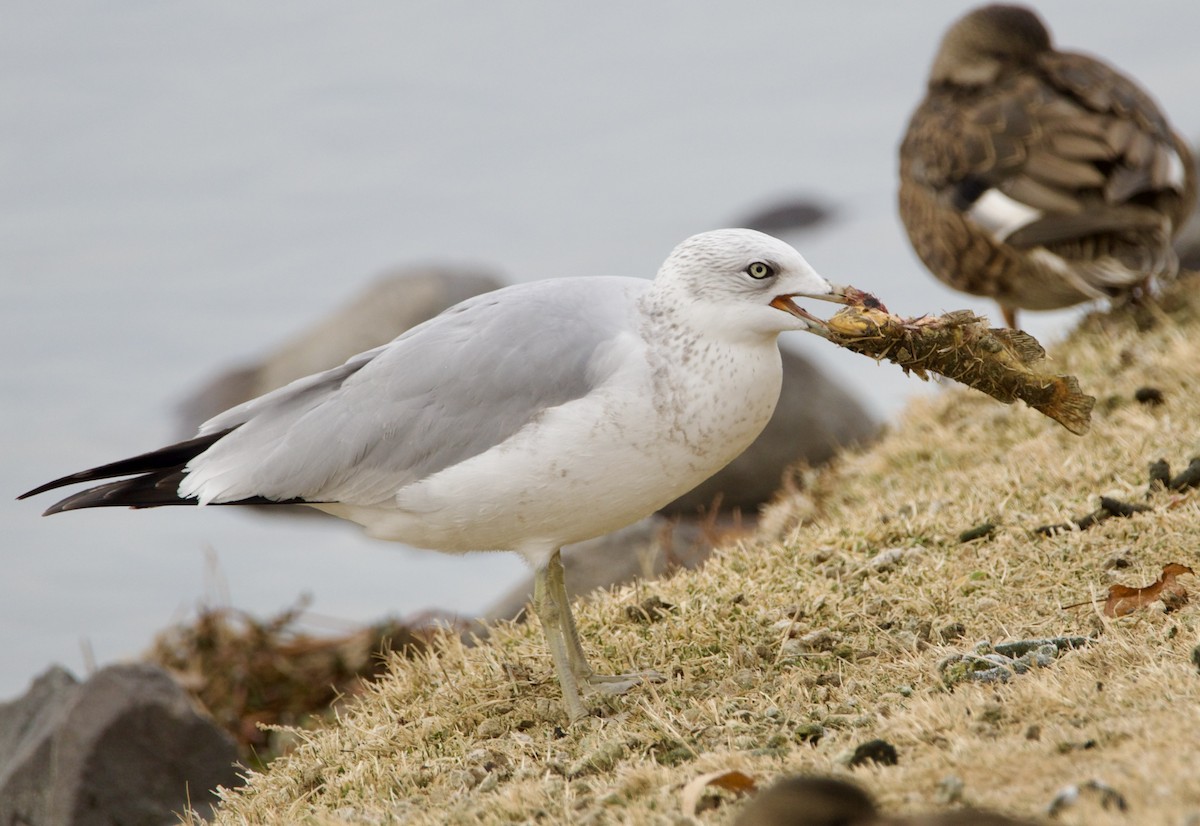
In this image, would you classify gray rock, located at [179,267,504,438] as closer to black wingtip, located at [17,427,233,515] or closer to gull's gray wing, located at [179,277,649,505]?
black wingtip, located at [17,427,233,515]

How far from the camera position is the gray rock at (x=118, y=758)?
189 inches

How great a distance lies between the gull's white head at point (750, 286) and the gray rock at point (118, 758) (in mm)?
2423

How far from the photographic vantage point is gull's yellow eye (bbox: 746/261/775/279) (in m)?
3.58

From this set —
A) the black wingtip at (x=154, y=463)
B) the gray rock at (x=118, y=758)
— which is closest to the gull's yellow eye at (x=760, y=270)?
the black wingtip at (x=154, y=463)

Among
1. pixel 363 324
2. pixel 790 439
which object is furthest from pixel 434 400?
pixel 363 324

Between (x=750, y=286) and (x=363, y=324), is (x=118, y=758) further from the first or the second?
(x=363, y=324)

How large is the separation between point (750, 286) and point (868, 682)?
40.5 inches

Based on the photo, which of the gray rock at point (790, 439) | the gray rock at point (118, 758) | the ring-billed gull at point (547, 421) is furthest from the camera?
the gray rock at point (790, 439)

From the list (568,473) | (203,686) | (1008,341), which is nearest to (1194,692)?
(1008,341)

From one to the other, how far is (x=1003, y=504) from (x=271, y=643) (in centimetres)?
357

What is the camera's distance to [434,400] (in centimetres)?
381

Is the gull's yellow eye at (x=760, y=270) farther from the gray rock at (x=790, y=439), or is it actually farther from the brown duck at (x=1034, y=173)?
the gray rock at (x=790, y=439)

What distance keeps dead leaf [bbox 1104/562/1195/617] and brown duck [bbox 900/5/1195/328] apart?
8.59ft

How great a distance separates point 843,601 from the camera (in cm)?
408
